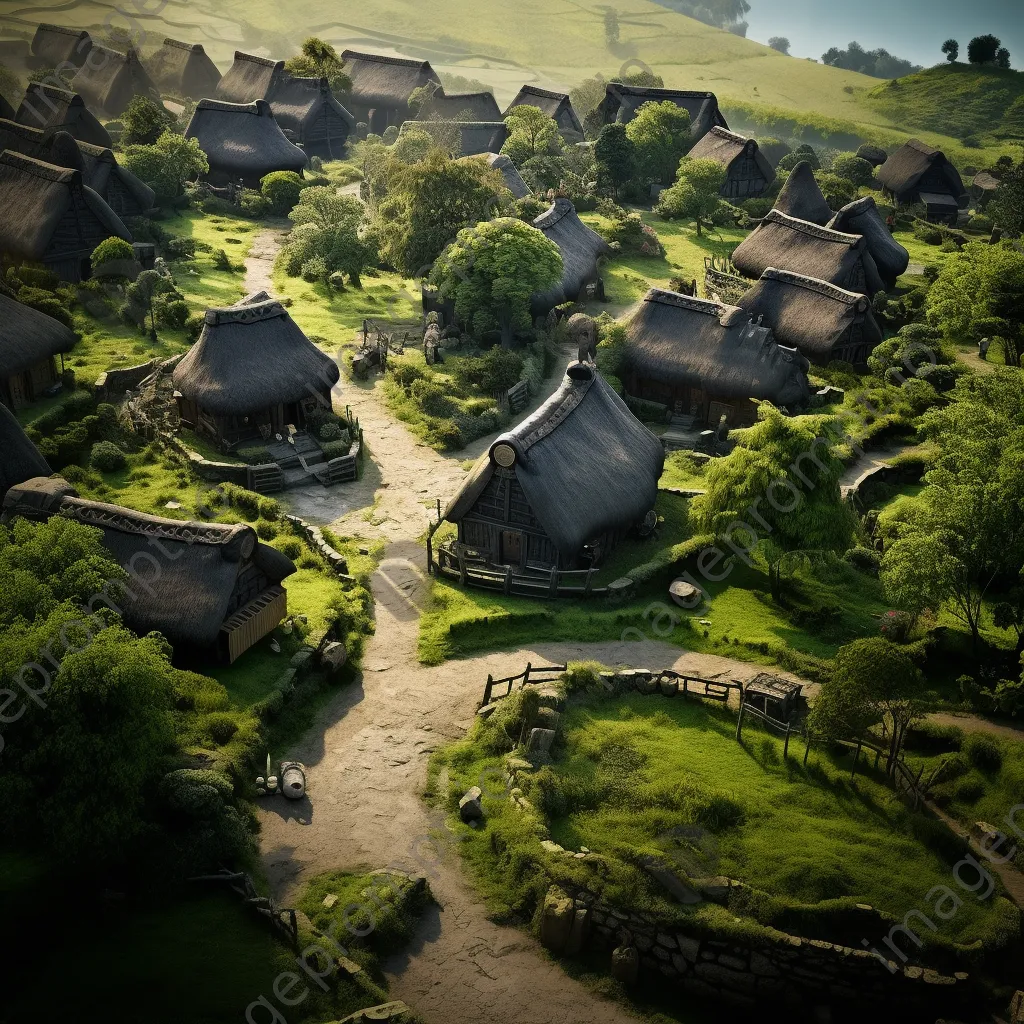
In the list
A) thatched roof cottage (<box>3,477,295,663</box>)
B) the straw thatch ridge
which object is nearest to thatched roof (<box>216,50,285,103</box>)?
the straw thatch ridge

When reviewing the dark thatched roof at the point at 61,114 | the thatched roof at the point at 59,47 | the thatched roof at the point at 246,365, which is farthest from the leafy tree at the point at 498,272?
the thatched roof at the point at 59,47

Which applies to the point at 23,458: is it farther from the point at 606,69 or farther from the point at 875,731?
the point at 606,69

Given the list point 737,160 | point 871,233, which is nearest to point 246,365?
point 871,233

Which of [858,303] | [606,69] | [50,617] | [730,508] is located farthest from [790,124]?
[50,617]

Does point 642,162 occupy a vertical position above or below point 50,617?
above

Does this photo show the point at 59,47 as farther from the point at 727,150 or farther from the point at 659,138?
the point at 727,150

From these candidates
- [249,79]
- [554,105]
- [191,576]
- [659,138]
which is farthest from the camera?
[554,105]

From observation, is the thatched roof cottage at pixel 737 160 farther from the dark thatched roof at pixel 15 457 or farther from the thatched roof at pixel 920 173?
the dark thatched roof at pixel 15 457
